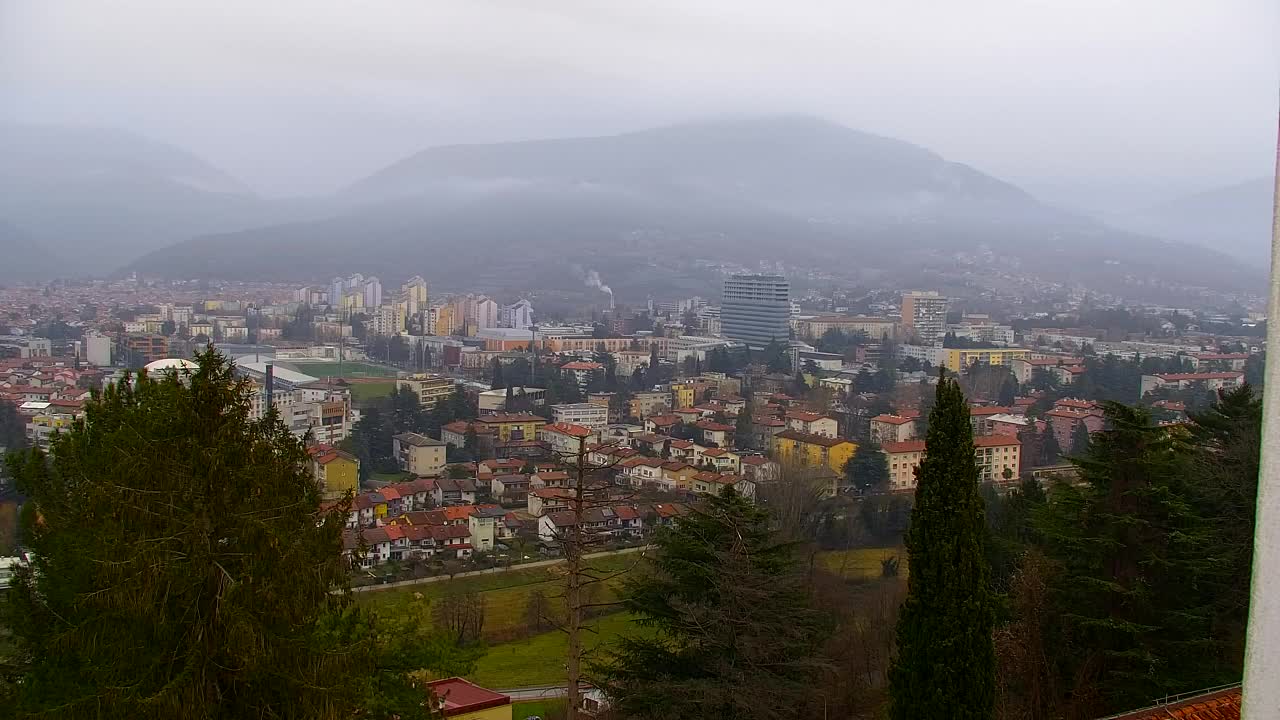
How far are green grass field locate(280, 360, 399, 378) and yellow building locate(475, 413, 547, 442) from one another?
8.45 meters

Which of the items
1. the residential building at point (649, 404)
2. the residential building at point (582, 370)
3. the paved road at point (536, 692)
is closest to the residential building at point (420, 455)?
the residential building at point (649, 404)

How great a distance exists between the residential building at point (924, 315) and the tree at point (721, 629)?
119 feet

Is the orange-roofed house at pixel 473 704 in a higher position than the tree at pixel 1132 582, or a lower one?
lower

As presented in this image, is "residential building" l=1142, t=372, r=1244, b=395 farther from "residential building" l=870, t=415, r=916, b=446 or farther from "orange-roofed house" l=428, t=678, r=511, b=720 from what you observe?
"orange-roofed house" l=428, t=678, r=511, b=720

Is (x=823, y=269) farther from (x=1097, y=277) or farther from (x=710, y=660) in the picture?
(x=710, y=660)

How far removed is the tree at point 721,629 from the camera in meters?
4.73

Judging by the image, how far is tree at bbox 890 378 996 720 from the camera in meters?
3.94

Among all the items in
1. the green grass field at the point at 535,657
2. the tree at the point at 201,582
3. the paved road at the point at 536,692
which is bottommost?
the green grass field at the point at 535,657

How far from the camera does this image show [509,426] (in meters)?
21.3

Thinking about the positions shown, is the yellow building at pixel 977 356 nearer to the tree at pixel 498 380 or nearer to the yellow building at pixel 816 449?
the tree at pixel 498 380

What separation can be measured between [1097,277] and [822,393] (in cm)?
4074

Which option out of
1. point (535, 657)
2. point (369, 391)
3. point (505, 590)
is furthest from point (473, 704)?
point (369, 391)

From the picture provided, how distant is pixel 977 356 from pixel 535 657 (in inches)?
1026

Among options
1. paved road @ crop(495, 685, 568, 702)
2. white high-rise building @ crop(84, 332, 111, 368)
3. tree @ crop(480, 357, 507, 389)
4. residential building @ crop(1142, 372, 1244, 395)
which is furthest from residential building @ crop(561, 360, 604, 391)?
paved road @ crop(495, 685, 568, 702)
